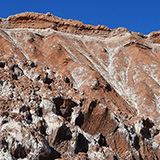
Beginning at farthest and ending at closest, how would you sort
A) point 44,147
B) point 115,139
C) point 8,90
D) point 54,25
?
point 54,25 → point 115,139 → point 8,90 → point 44,147

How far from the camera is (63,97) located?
2262 centimetres

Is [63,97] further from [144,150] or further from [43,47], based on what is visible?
[43,47]

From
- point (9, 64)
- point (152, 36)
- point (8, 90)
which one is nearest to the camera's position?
point (8, 90)

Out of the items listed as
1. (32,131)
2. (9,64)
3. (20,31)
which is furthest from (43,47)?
(32,131)

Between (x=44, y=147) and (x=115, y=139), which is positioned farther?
(x=115, y=139)

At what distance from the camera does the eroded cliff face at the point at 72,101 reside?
61.0 ft

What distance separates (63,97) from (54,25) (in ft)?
138

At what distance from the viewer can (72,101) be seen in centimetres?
2328

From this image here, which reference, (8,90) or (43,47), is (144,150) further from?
(43,47)

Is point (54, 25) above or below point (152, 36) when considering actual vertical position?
above

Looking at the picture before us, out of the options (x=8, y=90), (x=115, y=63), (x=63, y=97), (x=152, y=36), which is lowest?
(x=63, y=97)

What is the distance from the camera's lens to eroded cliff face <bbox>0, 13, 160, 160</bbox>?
18.6 meters

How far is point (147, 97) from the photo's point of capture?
45.2 meters

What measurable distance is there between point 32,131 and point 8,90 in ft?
16.4
